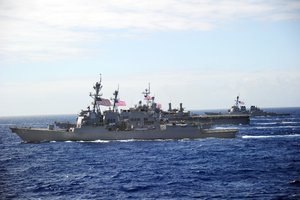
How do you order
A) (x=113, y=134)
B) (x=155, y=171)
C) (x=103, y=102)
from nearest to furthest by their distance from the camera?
(x=155, y=171) < (x=113, y=134) < (x=103, y=102)

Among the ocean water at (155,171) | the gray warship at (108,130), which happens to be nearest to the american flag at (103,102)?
the gray warship at (108,130)

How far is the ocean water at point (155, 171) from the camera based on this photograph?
3284 cm

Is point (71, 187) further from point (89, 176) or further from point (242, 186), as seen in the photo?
point (242, 186)

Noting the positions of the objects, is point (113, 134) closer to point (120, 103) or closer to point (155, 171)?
point (120, 103)

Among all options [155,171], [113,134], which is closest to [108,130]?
[113,134]

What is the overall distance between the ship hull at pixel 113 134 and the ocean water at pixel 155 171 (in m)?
4.19

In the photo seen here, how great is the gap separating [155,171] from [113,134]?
1238 inches

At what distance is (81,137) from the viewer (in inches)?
2891

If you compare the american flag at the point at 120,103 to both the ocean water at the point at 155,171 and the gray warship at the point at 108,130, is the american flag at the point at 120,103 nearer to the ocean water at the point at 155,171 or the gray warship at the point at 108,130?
the gray warship at the point at 108,130

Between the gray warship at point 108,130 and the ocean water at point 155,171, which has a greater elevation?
the gray warship at point 108,130

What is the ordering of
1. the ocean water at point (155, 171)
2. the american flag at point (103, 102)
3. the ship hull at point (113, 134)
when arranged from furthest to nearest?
the american flag at point (103, 102), the ship hull at point (113, 134), the ocean water at point (155, 171)

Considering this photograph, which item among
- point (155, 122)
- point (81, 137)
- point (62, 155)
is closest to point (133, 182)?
point (62, 155)

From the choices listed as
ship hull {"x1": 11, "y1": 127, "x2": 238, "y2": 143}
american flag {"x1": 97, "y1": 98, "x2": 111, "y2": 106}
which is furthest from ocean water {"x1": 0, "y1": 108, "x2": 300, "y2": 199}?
american flag {"x1": 97, "y1": 98, "x2": 111, "y2": 106}

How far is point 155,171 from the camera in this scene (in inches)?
1692
